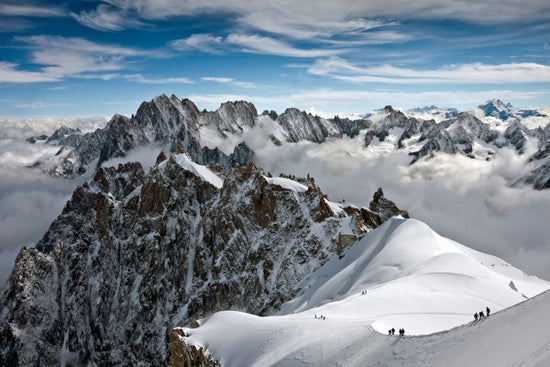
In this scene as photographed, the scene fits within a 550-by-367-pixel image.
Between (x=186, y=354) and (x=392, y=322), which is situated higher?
(x=392, y=322)

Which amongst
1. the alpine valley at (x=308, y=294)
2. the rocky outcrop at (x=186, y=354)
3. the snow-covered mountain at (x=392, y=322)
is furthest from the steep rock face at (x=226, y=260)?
the rocky outcrop at (x=186, y=354)

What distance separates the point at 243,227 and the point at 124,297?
74.1 metres

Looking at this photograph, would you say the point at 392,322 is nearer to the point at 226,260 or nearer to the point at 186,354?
the point at 186,354

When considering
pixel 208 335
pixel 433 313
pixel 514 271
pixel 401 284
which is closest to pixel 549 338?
pixel 433 313

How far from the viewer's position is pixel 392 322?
5634 cm

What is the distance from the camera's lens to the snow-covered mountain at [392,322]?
35906mm

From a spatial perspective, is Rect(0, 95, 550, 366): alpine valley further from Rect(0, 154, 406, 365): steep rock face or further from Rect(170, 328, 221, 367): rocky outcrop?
Rect(0, 154, 406, 365): steep rock face

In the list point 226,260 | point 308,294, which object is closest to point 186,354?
point 308,294

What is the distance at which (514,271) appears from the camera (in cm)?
11600

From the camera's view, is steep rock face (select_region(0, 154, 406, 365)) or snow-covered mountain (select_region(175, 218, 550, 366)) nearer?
snow-covered mountain (select_region(175, 218, 550, 366))

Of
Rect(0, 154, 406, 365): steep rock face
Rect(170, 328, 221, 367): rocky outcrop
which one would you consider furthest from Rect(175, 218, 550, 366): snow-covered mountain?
Rect(0, 154, 406, 365): steep rock face

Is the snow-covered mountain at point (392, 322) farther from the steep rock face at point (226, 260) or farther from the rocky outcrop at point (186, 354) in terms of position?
the steep rock face at point (226, 260)

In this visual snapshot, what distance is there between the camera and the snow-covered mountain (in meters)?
35.9

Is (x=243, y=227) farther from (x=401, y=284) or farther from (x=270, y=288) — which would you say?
(x=401, y=284)
